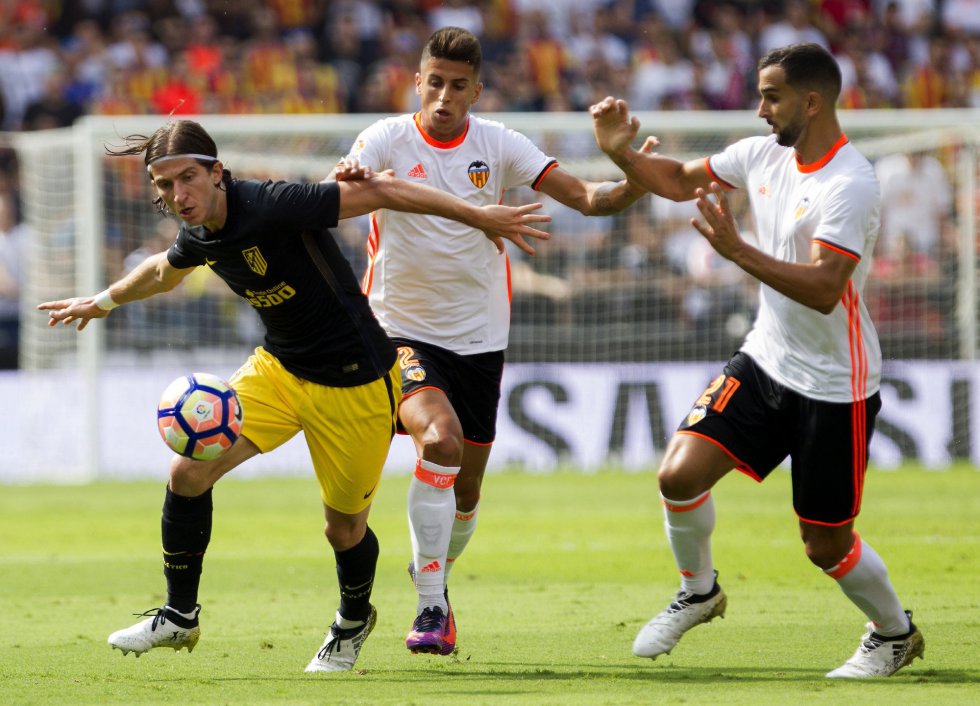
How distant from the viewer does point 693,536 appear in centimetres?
629

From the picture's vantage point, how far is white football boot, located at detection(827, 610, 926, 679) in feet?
19.4

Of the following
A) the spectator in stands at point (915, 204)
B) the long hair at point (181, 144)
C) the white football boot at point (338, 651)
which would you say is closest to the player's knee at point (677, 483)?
the white football boot at point (338, 651)

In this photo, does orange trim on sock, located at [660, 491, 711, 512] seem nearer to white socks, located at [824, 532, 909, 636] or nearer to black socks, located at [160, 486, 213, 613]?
white socks, located at [824, 532, 909, 636]

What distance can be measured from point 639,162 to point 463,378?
4.36 ft

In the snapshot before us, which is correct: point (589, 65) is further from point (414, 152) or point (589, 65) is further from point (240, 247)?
point (240, 247)

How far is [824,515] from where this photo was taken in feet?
19.6

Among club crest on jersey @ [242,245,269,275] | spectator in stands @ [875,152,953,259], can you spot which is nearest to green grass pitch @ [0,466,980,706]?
club crest on jersey @ [242,245,269,275]

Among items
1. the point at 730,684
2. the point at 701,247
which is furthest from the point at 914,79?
the point at 730,684

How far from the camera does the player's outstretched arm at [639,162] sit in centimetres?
654

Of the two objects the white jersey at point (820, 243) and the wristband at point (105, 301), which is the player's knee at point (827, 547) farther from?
the wristband at point (105, 301)

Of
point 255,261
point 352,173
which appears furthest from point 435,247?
point 255,261

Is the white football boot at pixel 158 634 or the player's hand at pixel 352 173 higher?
the player's hand at pixel 352 173

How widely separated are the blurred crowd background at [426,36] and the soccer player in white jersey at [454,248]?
41.4 feet

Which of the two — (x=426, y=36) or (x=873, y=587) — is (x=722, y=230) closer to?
(x=873, y=587)
